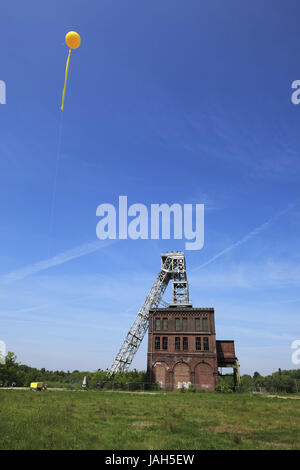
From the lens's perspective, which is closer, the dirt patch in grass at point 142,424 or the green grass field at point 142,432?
the green grass field at point 142,432

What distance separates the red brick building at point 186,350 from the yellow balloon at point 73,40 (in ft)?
125

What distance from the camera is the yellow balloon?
1273 centimetres

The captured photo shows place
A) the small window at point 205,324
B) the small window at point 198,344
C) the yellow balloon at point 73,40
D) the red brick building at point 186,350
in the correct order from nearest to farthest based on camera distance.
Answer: the yellow balloon at point 73,40 → the red brick building at point 186,350 → the small window at point 198,344 → the small window at point 205,324

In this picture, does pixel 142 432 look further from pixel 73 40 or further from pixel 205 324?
pixel 205 324

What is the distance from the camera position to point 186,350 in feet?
138

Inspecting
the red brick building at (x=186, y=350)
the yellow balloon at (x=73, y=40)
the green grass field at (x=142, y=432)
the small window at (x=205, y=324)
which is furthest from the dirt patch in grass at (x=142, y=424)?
the small window at (x=205, y=324)

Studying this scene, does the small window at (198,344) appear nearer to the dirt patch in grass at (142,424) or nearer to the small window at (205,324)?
the small window at (205,324)

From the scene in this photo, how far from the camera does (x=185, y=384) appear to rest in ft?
132

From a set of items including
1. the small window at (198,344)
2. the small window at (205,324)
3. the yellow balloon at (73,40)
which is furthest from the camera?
the small window at (205,324)

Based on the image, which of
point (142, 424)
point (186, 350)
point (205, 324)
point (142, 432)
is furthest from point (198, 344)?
point (142, 432)

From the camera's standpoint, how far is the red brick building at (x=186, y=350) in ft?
132

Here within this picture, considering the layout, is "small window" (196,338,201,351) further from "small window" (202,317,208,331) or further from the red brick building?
"small window" (202,317,208,331)
